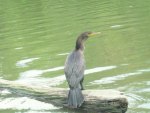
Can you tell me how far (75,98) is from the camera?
8.79 metres

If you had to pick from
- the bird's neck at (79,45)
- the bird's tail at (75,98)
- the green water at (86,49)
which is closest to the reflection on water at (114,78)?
the green water at (86,49)

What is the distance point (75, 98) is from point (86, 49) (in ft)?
21.8

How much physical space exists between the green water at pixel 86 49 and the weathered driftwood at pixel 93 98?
0.24 m

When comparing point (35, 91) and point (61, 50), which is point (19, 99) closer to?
point (35, 91)

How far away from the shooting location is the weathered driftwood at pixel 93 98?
8.52m

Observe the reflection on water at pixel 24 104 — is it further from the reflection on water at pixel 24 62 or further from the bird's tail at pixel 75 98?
the reflection on water at pixel 24 62

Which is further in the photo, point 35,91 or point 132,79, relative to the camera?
point 132,79

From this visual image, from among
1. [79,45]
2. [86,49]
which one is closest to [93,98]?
[79,45]

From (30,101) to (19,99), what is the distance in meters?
0.30

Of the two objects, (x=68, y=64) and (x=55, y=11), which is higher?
(x=68, y=64)

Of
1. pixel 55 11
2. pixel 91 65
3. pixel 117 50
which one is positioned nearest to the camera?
pixel 91 65

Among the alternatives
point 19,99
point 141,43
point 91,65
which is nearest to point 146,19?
point 141,43

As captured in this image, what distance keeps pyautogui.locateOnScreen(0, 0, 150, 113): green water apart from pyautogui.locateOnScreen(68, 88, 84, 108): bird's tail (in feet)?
1.75

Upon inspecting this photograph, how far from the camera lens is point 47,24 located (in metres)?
21.6
